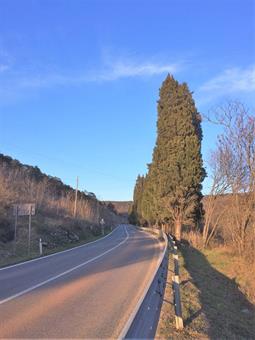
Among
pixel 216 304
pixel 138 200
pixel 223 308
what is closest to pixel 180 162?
pixel 216 304

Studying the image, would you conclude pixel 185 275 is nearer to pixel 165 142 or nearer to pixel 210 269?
pixel 210 269

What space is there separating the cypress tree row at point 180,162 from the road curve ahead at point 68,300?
54.7ft

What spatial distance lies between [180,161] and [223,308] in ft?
73.0

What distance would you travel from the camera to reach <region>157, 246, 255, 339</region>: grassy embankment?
8203mm

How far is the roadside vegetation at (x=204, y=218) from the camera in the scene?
33.1 ft

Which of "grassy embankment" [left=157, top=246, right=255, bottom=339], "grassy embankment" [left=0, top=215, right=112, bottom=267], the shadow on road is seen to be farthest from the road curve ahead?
"grassy embankment" [left=0, top=215, right=112, bottom=267]

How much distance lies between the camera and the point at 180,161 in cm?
3359

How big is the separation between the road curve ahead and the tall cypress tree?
655 inches

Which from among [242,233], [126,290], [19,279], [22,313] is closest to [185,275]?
[126,290]

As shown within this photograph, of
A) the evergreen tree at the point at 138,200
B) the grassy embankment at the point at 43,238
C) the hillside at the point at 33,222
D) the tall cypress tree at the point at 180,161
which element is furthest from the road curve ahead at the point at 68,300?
the evergreen tree at the point at 138,200

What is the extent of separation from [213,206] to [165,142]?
6403 millimetres

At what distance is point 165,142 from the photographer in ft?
120

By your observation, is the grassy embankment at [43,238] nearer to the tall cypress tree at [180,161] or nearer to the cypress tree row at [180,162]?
the cypress tree row at [180,162]

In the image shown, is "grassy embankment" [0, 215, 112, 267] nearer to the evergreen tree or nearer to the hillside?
the hillside
